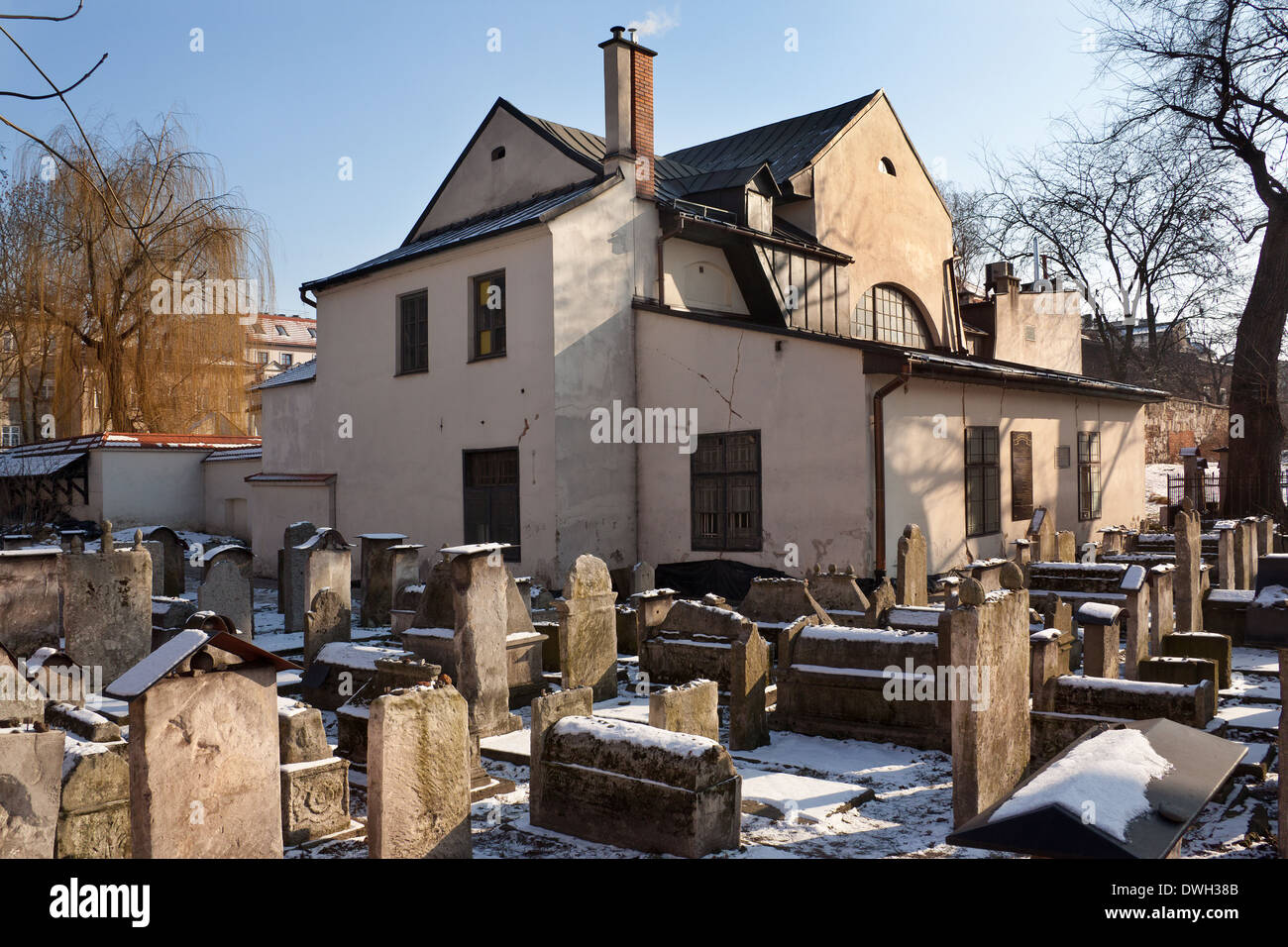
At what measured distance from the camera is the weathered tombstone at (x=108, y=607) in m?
9.28

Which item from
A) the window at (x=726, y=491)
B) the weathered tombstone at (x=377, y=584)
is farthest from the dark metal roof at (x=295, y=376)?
the window at (x=726, y=491)

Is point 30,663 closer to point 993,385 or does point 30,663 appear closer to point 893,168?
point 993,385

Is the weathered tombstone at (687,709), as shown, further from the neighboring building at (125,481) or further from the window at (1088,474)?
the neighboring building at (125,481)

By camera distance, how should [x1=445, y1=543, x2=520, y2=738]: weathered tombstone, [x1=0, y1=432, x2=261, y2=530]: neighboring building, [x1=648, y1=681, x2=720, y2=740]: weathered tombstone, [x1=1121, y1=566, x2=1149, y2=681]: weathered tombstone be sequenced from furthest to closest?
1. [x1=0, y1=432, x2=261, y2=530]: neighboring building
2. [x1=1121, y1=566, x2=1149, y2=681]: weathered tombstone
3. [x1=445, y1=543, x2=520, y2=738]: weathered tombstone
4. [x1=648, y1=681, x2=720, y2=740]: weathered tombstone

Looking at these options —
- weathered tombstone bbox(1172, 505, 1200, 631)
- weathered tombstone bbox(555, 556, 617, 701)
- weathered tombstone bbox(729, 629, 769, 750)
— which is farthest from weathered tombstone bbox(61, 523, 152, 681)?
weathered tombstone bbox(1172, 505, 1200, 631)

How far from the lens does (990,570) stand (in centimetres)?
1008

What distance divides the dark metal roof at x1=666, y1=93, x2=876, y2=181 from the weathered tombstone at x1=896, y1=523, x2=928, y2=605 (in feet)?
31.7

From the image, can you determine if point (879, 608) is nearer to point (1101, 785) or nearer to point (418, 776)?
point (418, 776)

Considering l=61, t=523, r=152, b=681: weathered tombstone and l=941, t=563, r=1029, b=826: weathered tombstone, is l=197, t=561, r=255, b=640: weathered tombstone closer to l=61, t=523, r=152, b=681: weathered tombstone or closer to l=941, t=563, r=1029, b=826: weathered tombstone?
l=61, t=523, r=152, b=681: weathered tombstone

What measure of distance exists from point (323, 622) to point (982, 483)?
11167 mm

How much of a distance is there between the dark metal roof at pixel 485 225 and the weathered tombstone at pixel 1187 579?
9.72m

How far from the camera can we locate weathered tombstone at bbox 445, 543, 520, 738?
7.93 m

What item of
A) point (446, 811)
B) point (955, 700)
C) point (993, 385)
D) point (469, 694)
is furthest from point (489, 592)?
point (993, 385)
